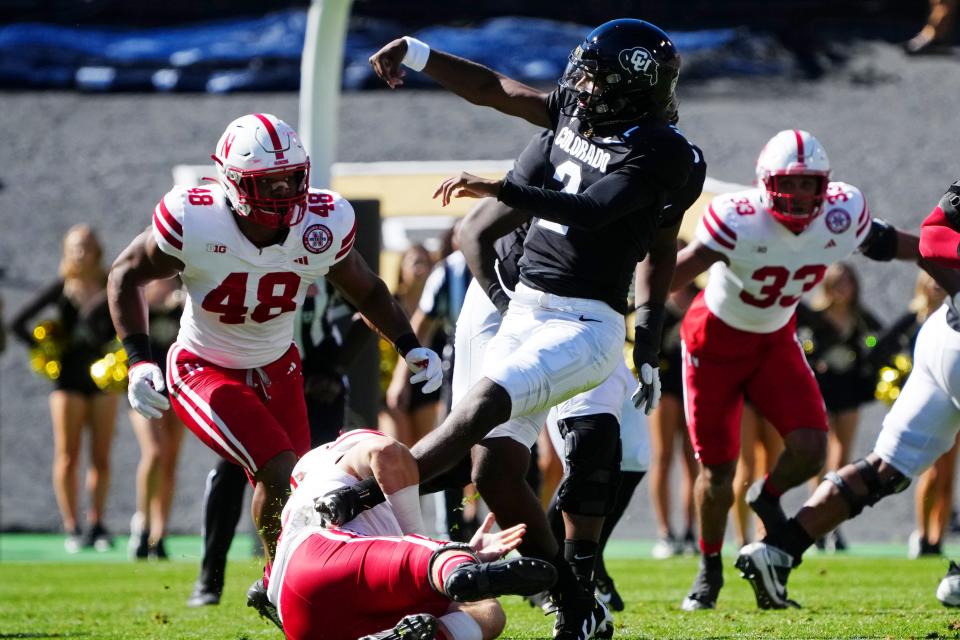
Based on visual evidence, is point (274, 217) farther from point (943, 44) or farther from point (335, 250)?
point (943, 44)

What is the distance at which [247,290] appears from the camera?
18.5 ft

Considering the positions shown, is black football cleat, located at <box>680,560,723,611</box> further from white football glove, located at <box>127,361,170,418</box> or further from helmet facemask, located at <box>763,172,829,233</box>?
white football glove, located at <box>127,361,170,418</box>

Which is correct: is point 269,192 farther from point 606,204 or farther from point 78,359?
point 78,359

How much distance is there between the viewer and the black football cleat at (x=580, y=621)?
16.1ft

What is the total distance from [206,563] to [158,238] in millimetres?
2008

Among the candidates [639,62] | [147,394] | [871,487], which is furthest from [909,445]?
[147,394]

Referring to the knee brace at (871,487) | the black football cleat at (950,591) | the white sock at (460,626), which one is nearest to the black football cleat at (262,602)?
the white sock at (460,626)

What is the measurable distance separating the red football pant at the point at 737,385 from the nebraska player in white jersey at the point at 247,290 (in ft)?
5.41

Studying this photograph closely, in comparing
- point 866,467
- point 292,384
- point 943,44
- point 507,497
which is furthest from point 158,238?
point 943,44

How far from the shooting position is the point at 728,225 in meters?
6.51

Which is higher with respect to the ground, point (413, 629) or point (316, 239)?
point (316, 239)

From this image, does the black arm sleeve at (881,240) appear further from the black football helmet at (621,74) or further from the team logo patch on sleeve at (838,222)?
the black football helmet at (621,74)

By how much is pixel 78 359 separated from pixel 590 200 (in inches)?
243

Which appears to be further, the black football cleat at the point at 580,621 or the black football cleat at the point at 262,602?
the black football cleat at the point at 262,602
